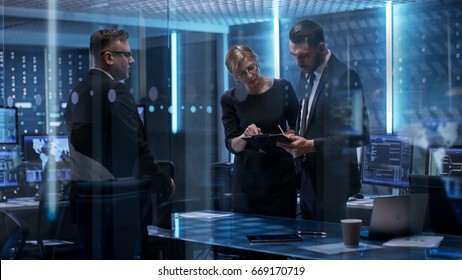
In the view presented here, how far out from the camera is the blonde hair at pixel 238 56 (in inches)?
164

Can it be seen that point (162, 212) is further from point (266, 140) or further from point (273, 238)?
point (273, 238)

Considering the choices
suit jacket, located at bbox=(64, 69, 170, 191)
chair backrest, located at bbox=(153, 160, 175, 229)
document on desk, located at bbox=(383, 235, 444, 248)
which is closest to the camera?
document on desk, located at bbox=(383, 235, 444, 248)

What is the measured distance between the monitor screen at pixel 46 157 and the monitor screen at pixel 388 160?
6.36ft

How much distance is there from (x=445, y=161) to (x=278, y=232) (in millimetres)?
1618

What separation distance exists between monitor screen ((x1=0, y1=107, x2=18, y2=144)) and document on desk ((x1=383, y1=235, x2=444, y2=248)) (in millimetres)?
2299

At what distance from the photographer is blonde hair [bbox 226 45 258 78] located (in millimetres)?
4160

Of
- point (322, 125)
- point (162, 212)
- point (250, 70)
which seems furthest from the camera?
point (250, 70)

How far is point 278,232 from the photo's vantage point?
2.93 metres

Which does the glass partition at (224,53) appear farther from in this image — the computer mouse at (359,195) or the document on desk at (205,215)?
the document on desk at (205,215)

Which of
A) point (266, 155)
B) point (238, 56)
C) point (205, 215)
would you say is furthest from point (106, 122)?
point (238, 56)

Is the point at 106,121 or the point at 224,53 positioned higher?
the point at 224,53

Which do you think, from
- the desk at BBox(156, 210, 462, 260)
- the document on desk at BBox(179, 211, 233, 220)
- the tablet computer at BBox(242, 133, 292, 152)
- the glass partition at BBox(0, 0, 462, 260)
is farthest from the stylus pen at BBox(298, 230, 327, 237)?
the glass partition at BBox(0, 0, 462, 260)

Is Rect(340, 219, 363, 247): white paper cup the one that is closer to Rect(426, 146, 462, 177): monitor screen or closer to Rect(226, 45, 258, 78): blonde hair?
Rect(426, 146, 462, 177): monitor screen
